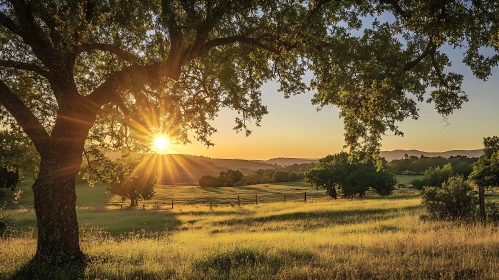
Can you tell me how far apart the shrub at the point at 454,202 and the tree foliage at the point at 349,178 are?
147 feet

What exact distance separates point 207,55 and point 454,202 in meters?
15.0

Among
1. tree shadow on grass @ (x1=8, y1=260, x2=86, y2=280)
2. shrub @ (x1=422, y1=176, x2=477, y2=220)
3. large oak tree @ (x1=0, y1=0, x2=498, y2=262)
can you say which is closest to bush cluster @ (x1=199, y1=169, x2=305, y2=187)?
shrub @ (x1=422, y1=176, x2=477, y2=220)

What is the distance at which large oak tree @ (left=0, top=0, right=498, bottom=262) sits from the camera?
8906 millimetres

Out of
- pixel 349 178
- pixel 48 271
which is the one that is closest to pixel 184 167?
pixel 349 178

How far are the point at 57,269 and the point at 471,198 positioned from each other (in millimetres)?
19001

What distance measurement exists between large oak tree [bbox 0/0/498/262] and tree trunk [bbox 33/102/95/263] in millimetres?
27

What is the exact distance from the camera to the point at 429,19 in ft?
27.9

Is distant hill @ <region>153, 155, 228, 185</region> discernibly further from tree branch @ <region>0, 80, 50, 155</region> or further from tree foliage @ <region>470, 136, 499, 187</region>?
tree branch @ <region>0, 80, 50, 155</region>

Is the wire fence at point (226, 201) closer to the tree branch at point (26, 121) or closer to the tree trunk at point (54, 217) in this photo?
the tree trunk at point (54, 217)

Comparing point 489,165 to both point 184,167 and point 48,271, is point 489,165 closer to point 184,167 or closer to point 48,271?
point 48,271

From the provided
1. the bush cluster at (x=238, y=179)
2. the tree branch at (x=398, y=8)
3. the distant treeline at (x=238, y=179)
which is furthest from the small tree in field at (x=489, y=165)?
the bush cluster at (x=238, y=179)

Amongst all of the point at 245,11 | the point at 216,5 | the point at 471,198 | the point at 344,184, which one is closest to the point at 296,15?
the point at 245,11

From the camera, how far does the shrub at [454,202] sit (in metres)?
17.8

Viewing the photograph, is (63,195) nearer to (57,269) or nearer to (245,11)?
(57,269)
